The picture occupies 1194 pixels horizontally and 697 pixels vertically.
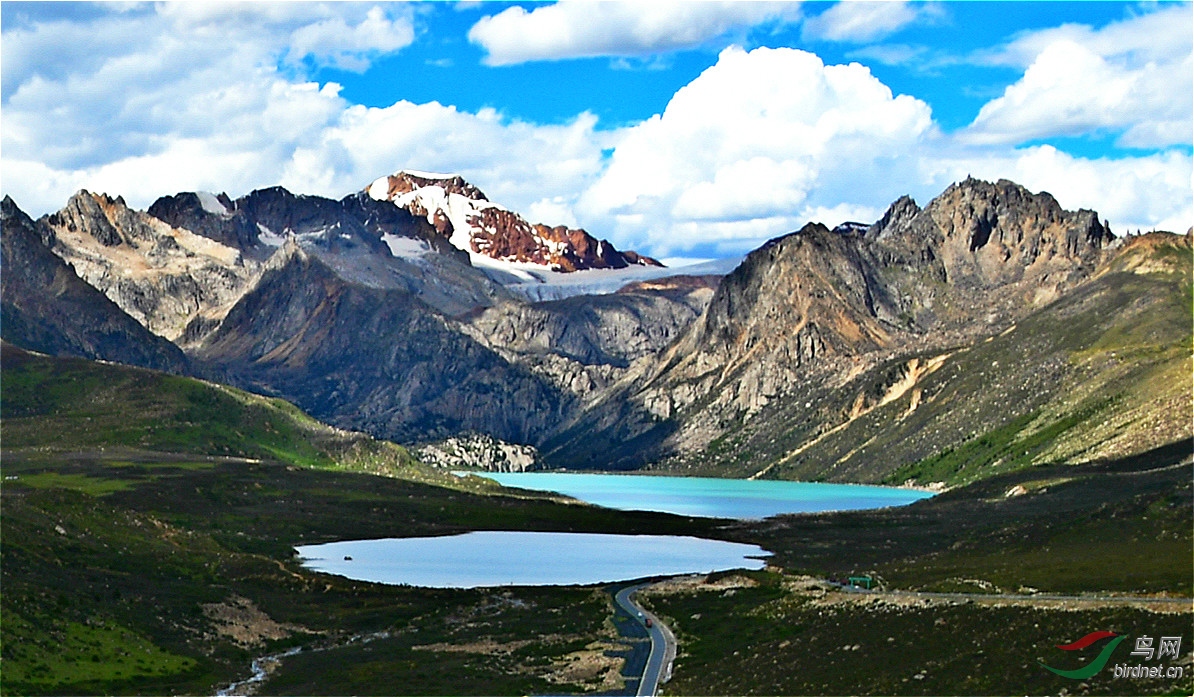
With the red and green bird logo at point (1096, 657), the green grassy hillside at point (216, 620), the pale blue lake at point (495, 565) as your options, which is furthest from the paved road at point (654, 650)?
the red and green bird logo at point (1096, 657)

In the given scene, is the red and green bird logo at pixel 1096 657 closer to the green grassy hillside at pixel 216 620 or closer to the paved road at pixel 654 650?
the paved road at pixel 654 650

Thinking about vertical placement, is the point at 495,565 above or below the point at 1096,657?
below

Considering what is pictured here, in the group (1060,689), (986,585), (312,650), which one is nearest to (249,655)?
(312,650)

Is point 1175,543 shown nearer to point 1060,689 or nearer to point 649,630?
point 649,630

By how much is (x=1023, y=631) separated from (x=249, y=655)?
57.3m

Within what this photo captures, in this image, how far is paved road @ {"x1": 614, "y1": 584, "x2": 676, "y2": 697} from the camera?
100500 mm

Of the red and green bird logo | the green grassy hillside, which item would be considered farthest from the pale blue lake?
the red and green bird logo

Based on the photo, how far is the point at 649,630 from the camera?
4993 inches

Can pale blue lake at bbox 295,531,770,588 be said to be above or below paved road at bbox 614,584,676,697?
below

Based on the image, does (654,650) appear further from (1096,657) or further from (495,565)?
(495,565)

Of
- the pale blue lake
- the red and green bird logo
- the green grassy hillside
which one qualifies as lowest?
the pale blue lake

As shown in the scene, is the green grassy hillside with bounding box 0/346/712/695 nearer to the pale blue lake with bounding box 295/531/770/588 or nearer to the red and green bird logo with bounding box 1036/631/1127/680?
the pale blue lake with bounding box 295/531/770/588

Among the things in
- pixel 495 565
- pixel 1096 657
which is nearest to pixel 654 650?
pixel 1096 657

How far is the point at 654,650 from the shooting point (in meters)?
116
